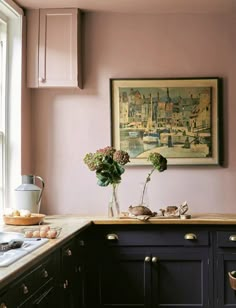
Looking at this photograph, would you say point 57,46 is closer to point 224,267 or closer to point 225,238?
point 225,238

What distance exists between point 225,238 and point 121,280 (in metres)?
0.77

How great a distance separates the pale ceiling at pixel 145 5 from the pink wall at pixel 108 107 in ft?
0.23

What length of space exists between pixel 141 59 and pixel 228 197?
4.21 feet

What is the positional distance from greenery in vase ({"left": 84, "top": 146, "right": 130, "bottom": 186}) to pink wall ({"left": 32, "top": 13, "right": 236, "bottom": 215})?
0.35 m

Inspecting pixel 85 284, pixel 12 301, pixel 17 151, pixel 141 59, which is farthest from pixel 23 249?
pixel 141 59

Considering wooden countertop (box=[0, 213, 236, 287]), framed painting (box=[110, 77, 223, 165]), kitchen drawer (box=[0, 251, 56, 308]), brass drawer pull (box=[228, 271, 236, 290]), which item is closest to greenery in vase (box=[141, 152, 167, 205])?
framed painting (box=[110, 77, 223, 165])

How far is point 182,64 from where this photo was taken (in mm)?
4109

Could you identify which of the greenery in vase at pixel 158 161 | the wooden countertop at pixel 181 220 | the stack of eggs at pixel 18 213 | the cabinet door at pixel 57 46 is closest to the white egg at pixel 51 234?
the stack of eggs at pixel 18 213

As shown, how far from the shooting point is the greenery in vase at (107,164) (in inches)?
148

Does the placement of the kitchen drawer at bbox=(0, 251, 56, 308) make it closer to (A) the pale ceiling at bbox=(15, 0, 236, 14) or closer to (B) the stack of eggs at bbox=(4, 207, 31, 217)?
(B) the stack of eggs at bbox=(4, 207, 31, 217)

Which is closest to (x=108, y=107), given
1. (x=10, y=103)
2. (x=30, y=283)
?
(x=10, y=103)

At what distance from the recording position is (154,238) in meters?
3.57

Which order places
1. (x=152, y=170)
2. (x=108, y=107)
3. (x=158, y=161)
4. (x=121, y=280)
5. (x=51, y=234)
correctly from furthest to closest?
(x=108, y=107), (x=152, y=170), (x=158, y=161), (x=121, y=280), (x=51, y=234)

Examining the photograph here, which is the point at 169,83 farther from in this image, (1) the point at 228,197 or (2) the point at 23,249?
(2) the point at 23,249
